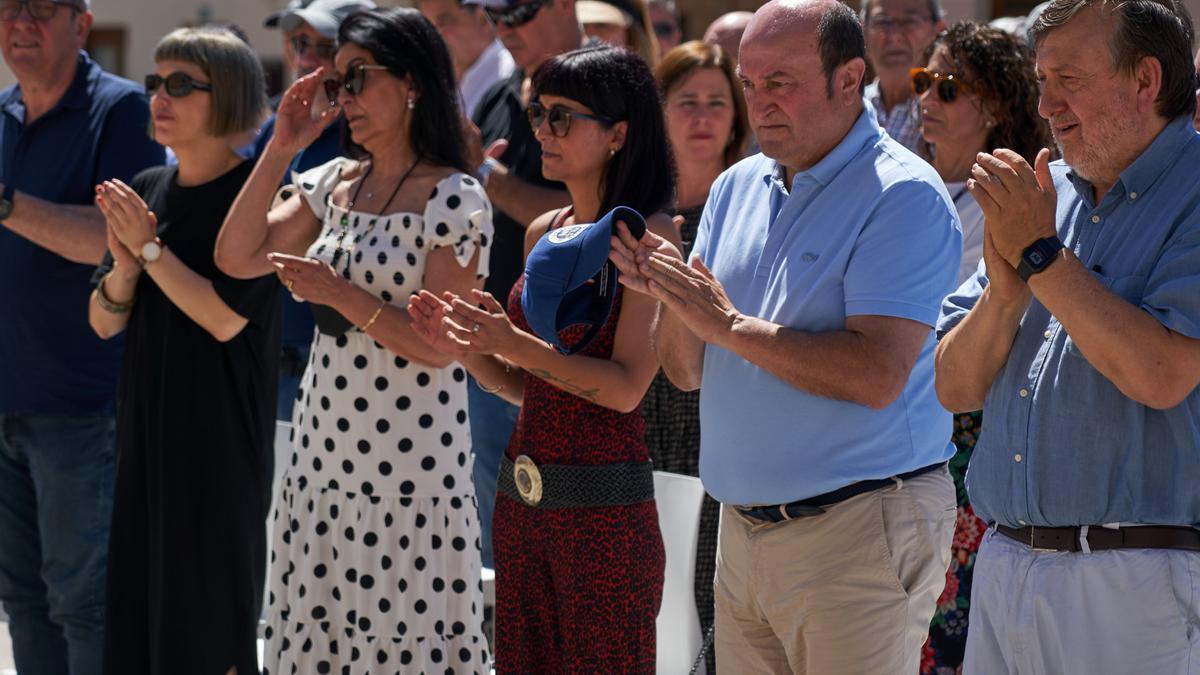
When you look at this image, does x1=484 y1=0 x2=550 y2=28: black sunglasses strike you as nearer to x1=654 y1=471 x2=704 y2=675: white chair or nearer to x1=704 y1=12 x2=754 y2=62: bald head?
x1=704 y1=12 x2=754 y2=62: bald head

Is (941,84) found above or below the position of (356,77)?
above

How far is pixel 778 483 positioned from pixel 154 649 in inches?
A: 85.7

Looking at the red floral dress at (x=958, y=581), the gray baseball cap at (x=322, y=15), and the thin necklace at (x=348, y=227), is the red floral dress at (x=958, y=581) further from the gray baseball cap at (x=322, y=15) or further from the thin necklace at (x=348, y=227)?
the gray baseball cap at (x=322, y=15)

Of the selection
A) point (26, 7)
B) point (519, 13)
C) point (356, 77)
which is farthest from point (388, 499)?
point (26, 7)

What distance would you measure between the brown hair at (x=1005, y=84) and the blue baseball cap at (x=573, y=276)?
1.44m

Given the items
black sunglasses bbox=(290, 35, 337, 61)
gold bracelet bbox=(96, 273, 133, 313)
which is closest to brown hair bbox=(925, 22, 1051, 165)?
gold bracelet bbox=(96, 273, 133, 313)

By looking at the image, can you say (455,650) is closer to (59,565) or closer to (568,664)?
(568,664)

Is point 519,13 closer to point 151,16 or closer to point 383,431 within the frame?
point 383,431

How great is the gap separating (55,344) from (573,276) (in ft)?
8.24

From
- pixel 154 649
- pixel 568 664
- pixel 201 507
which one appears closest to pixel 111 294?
pixel 201 507

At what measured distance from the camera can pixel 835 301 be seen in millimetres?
2971

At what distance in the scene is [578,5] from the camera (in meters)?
6.41

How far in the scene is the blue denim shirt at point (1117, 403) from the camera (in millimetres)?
2432

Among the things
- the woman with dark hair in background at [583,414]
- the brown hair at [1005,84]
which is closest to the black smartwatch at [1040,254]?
the woman with dark hair in background at [583,414]
